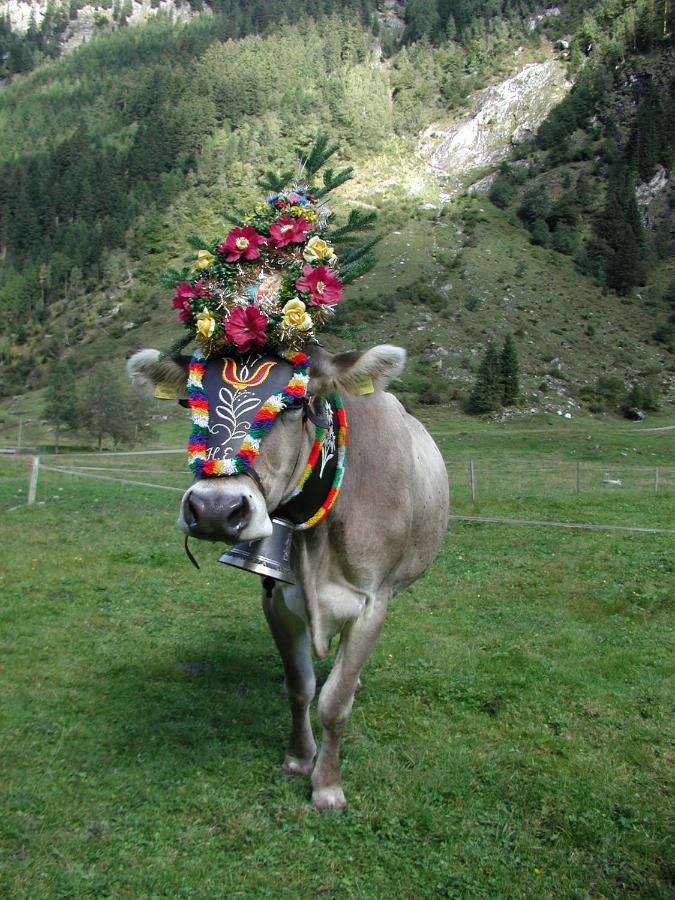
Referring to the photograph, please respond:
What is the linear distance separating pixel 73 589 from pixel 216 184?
118 meters

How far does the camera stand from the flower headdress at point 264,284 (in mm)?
3723

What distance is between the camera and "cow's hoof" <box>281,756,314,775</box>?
4.75 meters

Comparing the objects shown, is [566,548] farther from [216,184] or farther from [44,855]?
[216,184]

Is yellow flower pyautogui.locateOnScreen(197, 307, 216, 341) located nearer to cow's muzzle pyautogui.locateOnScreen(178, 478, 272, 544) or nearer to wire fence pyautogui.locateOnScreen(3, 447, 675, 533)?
cow's muzzle pyautogui.locateOnScreen(178, 478, 272, 544)

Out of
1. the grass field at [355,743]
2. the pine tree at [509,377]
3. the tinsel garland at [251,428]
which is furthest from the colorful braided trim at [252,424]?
the pine tree at [509,377]

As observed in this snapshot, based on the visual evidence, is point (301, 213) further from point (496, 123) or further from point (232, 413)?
point (496, 123)

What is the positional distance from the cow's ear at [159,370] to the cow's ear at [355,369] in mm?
793

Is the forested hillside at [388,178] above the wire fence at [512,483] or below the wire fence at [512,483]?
above

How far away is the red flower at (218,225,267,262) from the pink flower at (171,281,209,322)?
253mm

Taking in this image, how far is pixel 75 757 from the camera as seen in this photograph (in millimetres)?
4730

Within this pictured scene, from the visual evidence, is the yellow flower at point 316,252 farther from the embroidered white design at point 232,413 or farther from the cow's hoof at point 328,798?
the cow's hoof at point 328,798

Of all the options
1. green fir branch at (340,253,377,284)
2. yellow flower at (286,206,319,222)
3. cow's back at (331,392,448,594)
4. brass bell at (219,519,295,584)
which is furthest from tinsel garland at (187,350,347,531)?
green fir branch at (340,253,377,284)

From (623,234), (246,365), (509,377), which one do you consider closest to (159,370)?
(246,365)

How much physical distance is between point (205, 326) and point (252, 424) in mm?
620
